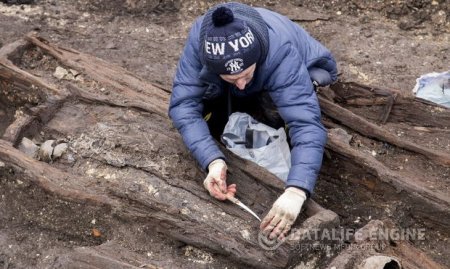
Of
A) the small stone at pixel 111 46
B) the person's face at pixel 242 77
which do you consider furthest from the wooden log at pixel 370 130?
the small stone at pixel 111 46

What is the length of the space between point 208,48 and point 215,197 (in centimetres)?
105

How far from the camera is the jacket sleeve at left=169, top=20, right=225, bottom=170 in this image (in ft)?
13.2

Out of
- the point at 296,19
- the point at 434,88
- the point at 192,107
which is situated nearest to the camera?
the point at 192,107

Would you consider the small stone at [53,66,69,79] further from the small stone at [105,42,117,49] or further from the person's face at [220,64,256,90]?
the person's face at [220,64,256,90]

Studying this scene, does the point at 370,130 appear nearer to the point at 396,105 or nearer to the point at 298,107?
the point at 396,105

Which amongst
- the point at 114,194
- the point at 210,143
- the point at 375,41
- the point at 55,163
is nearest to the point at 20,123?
the point at 55,163

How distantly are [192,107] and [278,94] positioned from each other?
67 cm

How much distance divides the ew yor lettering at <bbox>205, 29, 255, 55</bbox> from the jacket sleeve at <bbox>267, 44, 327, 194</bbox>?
0.33 meters

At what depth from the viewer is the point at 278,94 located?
3.92 metres

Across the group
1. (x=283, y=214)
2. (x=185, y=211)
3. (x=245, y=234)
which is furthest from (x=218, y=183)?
(x=283, y=214)

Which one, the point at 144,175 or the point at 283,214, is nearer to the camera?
the point at 283,214

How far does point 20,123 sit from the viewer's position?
4781 millimetres

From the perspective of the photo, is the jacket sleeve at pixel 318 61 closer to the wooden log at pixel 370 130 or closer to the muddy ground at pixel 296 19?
the wooden log at pixel 370 130

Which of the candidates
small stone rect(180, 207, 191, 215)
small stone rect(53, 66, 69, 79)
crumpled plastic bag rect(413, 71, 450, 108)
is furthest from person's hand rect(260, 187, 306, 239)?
small stone rect(53, 66, 69, 79)
